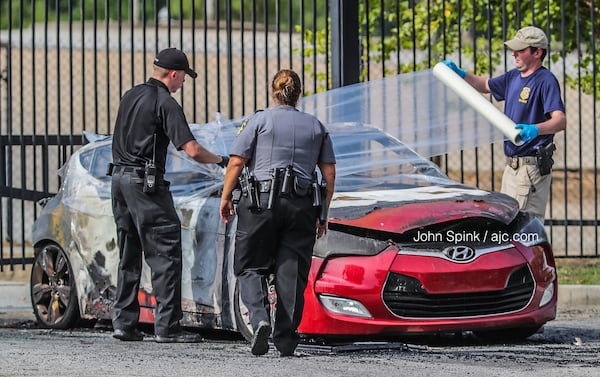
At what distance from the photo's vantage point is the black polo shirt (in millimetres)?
7480

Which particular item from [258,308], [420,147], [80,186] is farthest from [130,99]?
[420,147]

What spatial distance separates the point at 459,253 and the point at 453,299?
260 mm

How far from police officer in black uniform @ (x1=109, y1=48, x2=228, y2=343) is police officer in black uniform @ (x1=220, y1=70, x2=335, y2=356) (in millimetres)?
733

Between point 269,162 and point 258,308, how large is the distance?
783 mm

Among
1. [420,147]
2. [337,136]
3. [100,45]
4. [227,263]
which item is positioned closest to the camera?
[227,263]

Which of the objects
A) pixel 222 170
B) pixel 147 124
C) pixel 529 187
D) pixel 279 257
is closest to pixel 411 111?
pixel 529 187

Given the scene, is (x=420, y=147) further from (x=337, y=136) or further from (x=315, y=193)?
(x=315, y=193)

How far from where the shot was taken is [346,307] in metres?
6.93

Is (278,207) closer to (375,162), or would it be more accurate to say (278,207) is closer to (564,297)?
(375,162)

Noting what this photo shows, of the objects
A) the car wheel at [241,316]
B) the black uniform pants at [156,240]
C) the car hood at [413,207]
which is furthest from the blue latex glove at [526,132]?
Answer: the black uniform pants at [156,240]

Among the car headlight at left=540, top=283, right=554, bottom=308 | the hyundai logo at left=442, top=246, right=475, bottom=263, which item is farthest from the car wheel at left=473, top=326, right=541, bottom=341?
the hyundai logo at left=442, top=246, right=475, bottom=263

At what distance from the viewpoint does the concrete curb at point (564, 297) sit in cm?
979

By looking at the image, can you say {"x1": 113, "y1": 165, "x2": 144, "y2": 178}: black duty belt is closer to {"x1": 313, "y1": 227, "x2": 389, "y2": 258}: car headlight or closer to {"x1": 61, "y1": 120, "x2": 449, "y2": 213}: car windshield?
{"x1": 61, "y1": 120, "x2": 449, "y2": 213}: car windshield

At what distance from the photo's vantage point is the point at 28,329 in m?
8.65
